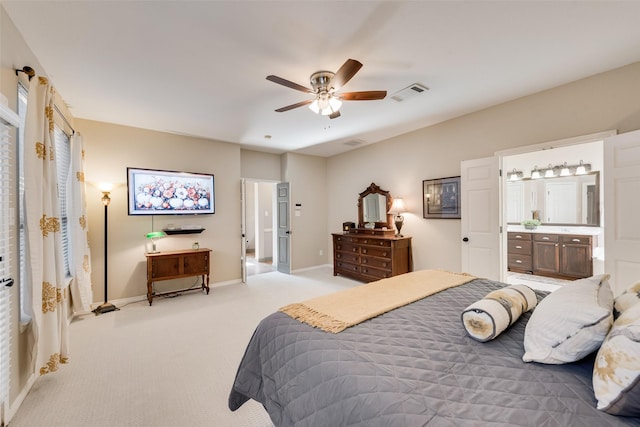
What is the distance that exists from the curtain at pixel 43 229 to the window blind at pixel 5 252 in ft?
0.40

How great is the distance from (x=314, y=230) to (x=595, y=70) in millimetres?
4946

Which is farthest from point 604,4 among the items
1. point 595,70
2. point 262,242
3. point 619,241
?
A: point 262,242

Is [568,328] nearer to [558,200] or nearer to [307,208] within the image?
[307,208]

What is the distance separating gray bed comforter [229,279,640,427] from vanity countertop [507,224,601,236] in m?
4.54

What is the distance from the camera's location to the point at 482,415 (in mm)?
803

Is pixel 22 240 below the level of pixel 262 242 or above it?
above

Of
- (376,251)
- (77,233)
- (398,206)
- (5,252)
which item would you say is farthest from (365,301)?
(77,233)

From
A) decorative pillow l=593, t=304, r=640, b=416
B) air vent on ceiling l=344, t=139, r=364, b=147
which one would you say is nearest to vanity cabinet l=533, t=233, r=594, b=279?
air vent on ceiling l=344, t=139, r=364, b=147

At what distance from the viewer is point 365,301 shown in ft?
5.78

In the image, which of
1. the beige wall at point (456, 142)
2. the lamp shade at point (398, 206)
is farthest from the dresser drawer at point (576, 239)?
the lamp shade at point (398, 206)

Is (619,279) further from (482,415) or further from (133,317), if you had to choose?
(133,317)

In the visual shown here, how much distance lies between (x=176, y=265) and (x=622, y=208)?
17.7 ft

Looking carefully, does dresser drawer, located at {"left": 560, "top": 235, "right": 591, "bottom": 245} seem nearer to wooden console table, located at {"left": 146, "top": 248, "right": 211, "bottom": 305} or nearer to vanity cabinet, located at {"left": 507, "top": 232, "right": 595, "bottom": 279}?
vanity cabinet, located at {"left": 507, "top": 232, "right": 595, "bottom": 279}

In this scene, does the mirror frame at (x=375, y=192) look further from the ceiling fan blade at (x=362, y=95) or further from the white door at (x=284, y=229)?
the ceiling fan blade at (x=362, y=95)
